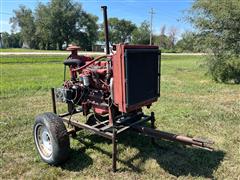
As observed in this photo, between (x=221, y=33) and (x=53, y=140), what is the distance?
30.4ft

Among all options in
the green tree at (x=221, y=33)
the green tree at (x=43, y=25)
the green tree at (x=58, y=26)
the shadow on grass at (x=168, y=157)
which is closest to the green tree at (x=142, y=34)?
the green tree at (x=58, y=26)

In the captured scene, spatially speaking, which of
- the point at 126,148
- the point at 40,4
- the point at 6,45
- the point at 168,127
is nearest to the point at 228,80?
the point at 168,127

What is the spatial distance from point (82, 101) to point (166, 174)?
5.71 ft

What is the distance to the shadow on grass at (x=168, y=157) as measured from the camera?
3879mm

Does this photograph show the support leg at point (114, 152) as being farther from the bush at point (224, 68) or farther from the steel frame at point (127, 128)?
the bush at point (224, 68)

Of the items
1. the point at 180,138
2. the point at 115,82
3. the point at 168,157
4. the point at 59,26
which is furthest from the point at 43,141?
the point at 59,26

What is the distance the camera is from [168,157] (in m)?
4.25

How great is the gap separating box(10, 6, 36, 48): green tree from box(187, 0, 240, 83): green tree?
58.5 meters

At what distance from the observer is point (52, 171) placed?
385cm

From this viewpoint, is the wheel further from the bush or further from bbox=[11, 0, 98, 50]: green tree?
bbox=[11, 0, 98, 50]: green tree

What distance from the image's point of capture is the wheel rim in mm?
4175

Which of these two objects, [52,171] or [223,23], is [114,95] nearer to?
[52,171]

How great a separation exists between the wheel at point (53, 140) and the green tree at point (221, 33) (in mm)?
8770

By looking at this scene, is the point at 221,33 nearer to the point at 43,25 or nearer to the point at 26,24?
the point at 43,25
